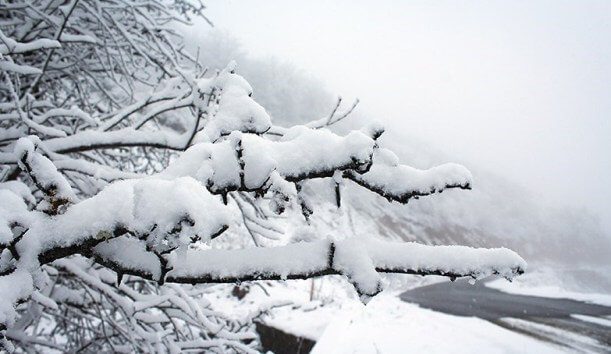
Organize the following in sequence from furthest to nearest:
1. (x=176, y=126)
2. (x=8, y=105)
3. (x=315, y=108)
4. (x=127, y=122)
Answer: (x=315, y=108) → (x=176, y=126) → (x=127, y=122) → (x=8, y=105)

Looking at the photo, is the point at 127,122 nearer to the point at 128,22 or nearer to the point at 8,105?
the point at 128,22

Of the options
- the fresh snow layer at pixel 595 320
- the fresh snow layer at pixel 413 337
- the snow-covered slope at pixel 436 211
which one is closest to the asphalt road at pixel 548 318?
the fresh snow layer at pixel 595 320

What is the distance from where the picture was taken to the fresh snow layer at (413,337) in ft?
14.4

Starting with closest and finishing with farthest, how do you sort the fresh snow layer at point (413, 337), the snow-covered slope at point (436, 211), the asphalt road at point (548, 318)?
the fresh snow layer at point (413, 337)
the asphalt road at point (548, 318)
the snow-covered slope at point (436, 211)

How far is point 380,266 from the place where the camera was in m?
0.70

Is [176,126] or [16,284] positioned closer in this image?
[16,284]

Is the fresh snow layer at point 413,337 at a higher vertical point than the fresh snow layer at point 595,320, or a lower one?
A: lower

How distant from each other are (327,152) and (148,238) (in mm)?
317

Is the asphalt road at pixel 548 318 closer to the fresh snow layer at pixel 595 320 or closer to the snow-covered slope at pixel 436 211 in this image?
the fresh snow layer at pixel 595 320

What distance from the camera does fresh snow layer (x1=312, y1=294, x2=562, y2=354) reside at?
4.38 metres

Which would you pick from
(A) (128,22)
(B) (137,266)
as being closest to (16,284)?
(B) (137,266)

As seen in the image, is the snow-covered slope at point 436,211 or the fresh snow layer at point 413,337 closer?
the fresh snow layer at point 413,337

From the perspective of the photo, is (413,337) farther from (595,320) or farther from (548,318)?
(595,320)

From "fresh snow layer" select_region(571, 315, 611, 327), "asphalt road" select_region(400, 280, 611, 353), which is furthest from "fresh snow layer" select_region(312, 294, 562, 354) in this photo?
"fresh snow layer" select_region(571, 315, 611, 327)
